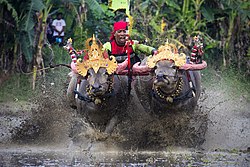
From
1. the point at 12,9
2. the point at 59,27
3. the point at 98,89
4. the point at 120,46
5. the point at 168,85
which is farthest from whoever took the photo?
the point at 59,27

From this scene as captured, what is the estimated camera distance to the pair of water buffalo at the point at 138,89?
962 centimetres

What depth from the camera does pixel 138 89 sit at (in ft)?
34.9

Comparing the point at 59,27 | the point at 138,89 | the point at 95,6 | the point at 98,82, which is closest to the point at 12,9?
the point at 95,6

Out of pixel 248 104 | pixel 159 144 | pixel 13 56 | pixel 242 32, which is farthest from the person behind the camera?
pixel 242 32

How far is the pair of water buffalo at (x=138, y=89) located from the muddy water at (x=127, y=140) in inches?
6.1

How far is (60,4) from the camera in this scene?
16141 millimetres

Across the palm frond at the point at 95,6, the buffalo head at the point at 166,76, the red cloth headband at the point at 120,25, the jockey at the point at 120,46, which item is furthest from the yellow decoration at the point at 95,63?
the palm frond at the point at 95,6

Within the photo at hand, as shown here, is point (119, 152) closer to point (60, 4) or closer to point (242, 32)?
point (60, 4)

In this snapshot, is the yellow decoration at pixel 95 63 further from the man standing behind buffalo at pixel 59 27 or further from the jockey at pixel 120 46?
the man standing behind buffalo at pixel 59 27

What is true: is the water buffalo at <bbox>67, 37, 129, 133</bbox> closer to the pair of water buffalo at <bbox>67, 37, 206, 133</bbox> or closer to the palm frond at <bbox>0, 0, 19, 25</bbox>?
the pair of water buffalo at <bbox>67, 37, 206, 133</bbox>

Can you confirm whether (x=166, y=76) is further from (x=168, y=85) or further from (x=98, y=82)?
(x=98, y=82)

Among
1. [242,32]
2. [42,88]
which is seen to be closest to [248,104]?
[242,32]

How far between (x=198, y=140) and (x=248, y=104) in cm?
422

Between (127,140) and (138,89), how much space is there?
0.85m
